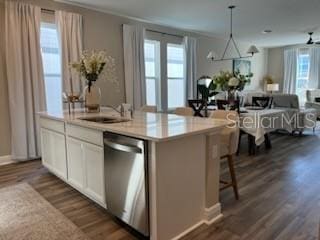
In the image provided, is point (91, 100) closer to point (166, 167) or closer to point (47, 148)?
point (47, 148)

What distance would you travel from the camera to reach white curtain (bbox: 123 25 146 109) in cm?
547

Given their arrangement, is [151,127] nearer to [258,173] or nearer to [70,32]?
[258,173]

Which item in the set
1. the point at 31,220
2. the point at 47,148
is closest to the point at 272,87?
the point at 47,148

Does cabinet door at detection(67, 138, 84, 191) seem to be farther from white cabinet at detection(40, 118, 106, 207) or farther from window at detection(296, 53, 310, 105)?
window at detection(296, 53, 310, 105)

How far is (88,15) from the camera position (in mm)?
4871

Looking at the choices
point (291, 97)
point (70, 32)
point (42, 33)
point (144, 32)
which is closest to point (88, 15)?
point (70, 32)

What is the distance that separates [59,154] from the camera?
10.6 ft

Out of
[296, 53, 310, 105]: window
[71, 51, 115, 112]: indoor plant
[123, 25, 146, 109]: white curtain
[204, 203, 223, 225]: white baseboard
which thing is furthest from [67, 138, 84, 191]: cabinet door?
[296, 53, 310, 105]: window

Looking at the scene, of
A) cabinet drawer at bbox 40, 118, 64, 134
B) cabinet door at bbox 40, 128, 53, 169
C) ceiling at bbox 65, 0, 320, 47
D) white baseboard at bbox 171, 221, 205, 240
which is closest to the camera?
white baseboard at bbox 171, 221, 205, 240

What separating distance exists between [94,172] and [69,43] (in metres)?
2.94

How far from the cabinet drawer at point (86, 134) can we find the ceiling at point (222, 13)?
270 cm

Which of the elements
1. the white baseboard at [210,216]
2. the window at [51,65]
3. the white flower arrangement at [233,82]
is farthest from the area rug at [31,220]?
the white flower arrangement at [233,82]

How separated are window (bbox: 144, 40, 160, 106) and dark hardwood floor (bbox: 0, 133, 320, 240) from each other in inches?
108

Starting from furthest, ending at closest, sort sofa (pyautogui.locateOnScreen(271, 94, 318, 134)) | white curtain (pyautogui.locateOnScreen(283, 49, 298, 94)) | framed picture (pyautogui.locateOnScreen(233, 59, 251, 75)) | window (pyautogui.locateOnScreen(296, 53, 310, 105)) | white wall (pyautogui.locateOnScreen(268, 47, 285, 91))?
white wall (pyautogui.locateOnScreen(268, 47, 285, 91)), white curtain (pyautogui.locateOnScreen(283, 49, 298, 94)), window (pyautogui.locateOnScreen(296, 53, 310, 105)), framed picture (pyautogui.locateOnScreen(233, 59, 251, 75)), sofa (pyautogui.locateOnScreen(271, 94, 318, 134))
